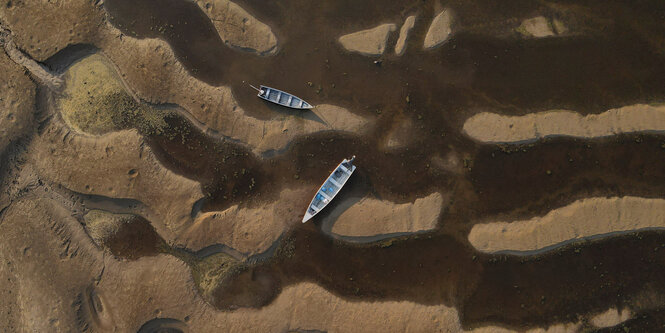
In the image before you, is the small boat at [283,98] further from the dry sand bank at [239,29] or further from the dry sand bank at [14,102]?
the dry sand bank at [14,102]

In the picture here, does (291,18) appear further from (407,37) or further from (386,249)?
(386,249)

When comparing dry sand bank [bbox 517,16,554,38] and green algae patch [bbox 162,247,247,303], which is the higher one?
dry sand bank [bbox 517,16,554,38]

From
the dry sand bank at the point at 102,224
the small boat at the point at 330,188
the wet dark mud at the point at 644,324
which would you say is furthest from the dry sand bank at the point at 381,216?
the dry sand bank at the point at 102,224

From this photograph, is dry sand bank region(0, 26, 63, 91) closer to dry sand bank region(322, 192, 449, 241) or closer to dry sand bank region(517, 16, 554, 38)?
dry sand bank region(322, 192, 449, 241)

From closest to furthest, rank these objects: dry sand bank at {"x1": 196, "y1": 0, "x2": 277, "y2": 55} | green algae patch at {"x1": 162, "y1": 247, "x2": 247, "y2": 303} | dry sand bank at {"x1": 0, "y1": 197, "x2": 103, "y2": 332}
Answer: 1. dry sand bank at {"x1": 0, "y1": 197, "x2": 103, "y2": 332}
2. green algae patch at {"x1": 162, "y1": 247, "x2": 247, "y2": 303}
3. dry sand bank at {"x1": 196, "y1": 0, "x2": 277, "y2": 55}

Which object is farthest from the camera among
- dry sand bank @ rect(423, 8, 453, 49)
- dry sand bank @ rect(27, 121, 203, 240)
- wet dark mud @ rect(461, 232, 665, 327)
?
dry sand bank @ rect(423, 8, 453, 49)

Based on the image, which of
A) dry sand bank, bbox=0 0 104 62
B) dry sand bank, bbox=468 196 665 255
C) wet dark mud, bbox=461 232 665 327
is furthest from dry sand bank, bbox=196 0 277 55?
wet dark mud, bbox=461 232 665 327
